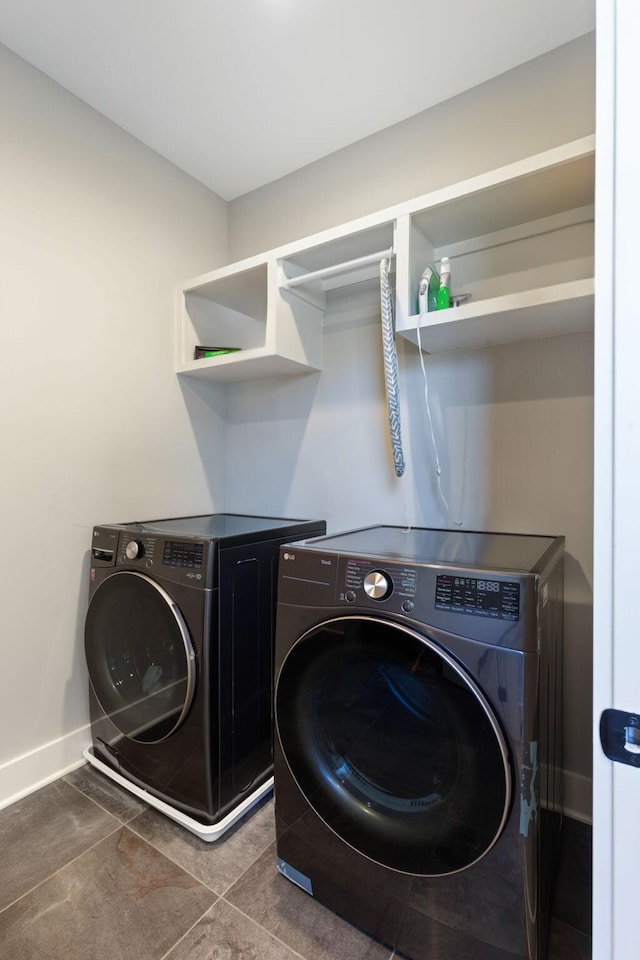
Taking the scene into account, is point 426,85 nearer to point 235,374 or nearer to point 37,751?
point 235,374

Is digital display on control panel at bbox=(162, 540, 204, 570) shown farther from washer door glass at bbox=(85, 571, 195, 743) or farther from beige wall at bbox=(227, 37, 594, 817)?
beige wall at bbox=(227, 37, 594, 817)

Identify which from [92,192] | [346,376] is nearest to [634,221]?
[346,376]

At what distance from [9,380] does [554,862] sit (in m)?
2.22

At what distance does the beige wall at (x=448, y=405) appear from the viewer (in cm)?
148

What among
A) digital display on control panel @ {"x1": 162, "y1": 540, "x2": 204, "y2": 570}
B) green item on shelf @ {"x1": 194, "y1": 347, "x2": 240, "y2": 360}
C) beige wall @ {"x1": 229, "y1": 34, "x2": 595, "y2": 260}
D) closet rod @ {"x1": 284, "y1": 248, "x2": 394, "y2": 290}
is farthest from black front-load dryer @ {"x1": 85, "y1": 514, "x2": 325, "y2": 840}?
beige wall @ {"x1": 229, "y1": 34, "x2": 595, "y2": 260}

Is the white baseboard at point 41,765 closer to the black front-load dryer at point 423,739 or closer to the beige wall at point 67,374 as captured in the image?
the beige wall at point 67,374

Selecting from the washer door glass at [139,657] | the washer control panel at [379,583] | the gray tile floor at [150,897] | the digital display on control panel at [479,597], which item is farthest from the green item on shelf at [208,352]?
the gray tile floor at [150,897]

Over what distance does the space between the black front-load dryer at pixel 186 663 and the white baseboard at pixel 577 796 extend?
1.01 m

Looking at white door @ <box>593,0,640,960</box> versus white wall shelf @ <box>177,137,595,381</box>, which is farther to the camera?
white wall shelf @ <box>177,137,595,381</box>


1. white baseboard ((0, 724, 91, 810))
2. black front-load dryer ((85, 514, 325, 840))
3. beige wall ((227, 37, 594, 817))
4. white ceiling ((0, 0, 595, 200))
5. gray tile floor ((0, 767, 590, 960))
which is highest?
white ceiling ((0, 0, 595, 200))

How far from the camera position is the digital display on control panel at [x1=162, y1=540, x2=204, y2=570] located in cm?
139

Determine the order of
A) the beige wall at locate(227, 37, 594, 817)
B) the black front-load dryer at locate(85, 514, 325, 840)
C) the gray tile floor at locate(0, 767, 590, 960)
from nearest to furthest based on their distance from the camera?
the gray tile floor at locate(0, 767, 590, 960) → the black front-load dryer at locate(85, 514, 325, 840) → the beige wall at locate(227, 37, 594, 817)

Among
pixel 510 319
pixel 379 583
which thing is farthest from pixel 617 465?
pixel 510 319

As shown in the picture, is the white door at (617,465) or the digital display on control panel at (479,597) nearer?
the white door at (617,465)
